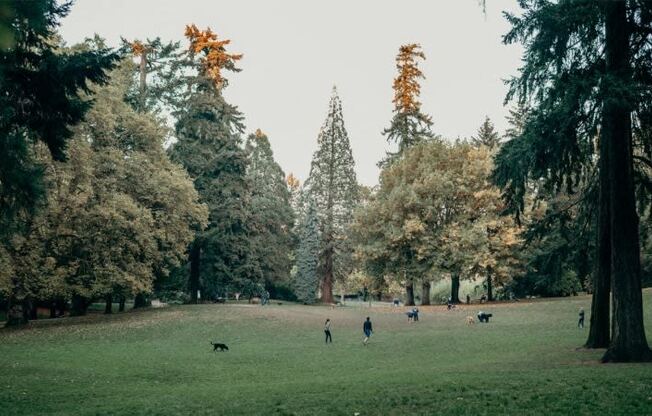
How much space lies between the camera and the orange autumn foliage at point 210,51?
49.6 m

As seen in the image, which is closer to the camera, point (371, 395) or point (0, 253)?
point (371, 395)

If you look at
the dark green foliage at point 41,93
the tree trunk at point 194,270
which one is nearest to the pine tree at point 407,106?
the tree trunk at point 194,270

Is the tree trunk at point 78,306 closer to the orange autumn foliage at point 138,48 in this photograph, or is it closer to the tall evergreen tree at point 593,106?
the orange autumn foliage at point 138,48

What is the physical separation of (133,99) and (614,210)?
39189 millimetres

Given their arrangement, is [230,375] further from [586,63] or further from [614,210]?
[586,63]

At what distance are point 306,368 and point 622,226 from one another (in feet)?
37.2

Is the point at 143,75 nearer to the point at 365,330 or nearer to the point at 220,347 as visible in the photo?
the point at 220,347

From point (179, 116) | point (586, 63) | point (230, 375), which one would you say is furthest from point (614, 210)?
point (179, 116)

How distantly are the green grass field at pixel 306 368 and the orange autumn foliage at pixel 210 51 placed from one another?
20846 mm

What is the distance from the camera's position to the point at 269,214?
65.1 m

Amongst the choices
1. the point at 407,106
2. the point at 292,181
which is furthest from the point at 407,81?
the point at 292,181

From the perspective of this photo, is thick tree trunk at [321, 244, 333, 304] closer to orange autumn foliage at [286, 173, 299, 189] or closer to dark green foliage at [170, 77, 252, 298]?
dark green foliage at [170, 77, 252, 298]

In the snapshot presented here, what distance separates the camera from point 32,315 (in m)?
53.8

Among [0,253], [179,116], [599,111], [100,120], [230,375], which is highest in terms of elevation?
[179,116]
